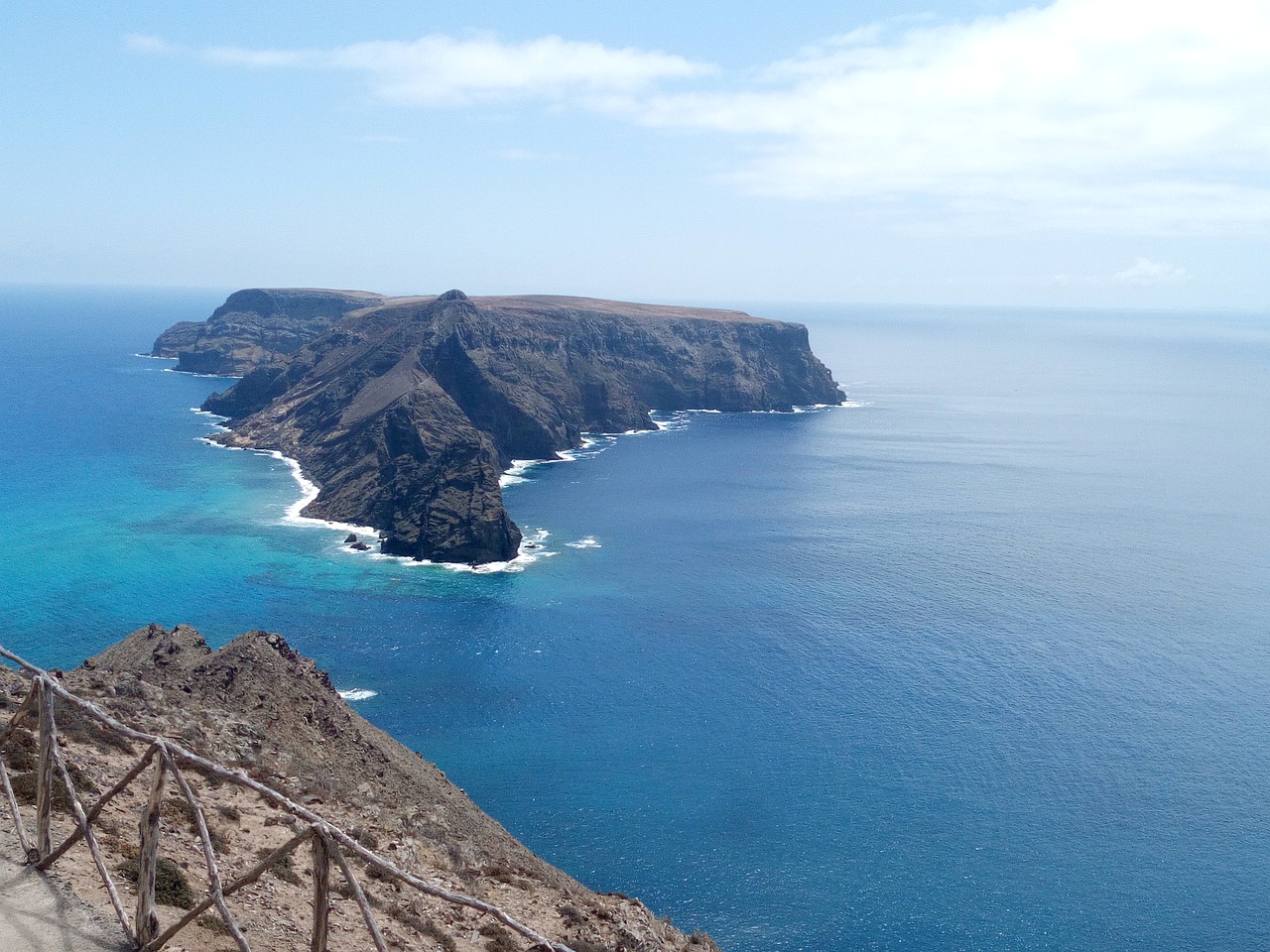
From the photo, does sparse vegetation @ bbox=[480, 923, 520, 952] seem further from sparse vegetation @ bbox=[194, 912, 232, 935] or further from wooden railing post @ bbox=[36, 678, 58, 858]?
wooden railing post @ bbox=[36, 678, 58, 858]

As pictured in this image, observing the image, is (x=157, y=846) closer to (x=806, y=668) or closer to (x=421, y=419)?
(x=806, y=668)

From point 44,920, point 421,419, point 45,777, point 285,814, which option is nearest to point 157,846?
point 44,920

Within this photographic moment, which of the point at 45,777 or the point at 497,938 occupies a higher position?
the point at 45,777

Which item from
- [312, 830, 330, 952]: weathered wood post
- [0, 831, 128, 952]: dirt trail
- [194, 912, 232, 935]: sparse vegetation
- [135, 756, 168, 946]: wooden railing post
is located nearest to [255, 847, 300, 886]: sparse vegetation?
[194, 912, 232, 935]: sparse vegetation

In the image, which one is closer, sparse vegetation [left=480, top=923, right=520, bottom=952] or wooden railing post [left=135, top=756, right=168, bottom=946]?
wooden railing post [left=135, top=756, right=168, bottom=946]

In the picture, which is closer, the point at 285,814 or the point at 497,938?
the point at 497,938

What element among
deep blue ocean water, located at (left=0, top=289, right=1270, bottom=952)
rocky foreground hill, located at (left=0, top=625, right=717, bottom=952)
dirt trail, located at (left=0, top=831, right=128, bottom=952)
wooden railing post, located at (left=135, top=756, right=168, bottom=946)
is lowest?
deep blue ocean water, located at (left=0, top=289, right=1270, bottom=952)

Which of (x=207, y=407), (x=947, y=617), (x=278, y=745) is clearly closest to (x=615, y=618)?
(x=947, y=617)
